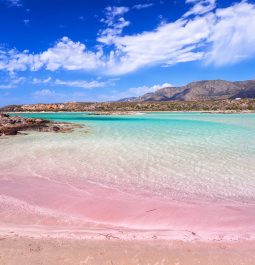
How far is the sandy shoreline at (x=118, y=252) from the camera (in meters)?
4.20

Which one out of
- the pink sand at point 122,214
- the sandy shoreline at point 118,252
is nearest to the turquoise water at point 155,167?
the pink sand at point 122,214

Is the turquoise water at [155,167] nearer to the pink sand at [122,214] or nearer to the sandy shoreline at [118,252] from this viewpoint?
the pink sand at [122,214]

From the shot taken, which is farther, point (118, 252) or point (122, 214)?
point (122, 214)

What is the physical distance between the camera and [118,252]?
446 cm

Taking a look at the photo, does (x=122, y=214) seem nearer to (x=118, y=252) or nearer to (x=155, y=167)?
(x=118, y=252)

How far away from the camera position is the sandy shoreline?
420cm

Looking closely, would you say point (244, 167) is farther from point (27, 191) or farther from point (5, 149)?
point (5, 149)

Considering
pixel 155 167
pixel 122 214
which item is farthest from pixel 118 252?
pixel 155 167

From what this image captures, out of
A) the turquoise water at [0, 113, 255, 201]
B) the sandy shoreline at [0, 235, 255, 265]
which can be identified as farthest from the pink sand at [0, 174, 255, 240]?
the turquoise water at [0, 113, 255, 201]

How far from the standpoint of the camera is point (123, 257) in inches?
170

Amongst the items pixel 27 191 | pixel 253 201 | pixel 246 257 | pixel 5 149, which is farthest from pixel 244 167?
pixel 5 149

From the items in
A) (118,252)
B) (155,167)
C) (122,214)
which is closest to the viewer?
(118,252)

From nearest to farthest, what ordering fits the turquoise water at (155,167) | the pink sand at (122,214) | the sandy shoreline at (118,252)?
1. the sandy shoreline at (118,252)
2. the pink sand at (122,214)
3. the turquoise water at (155,167)

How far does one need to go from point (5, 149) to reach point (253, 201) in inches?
503
